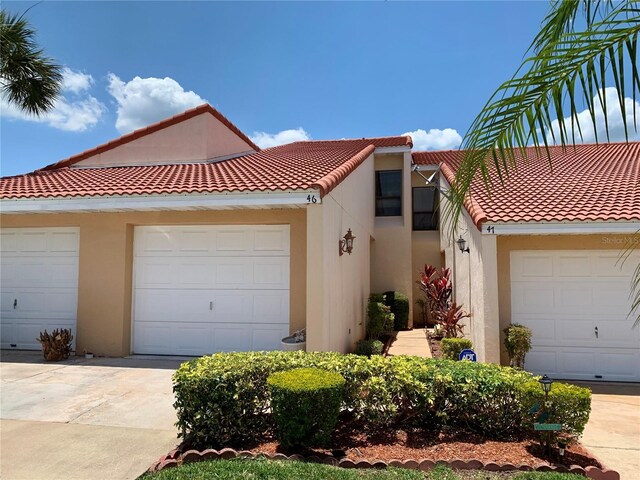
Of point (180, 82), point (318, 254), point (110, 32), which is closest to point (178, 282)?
point (318, 254)

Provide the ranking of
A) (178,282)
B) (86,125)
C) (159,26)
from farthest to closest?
(86,125), (159,26), (178,282)

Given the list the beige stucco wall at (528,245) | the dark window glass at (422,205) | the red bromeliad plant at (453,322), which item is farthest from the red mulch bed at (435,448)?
the dark window glass at (422,205)

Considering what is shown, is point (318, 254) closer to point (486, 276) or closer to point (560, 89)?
point (486, 276)

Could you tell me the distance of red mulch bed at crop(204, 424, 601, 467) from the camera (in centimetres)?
424

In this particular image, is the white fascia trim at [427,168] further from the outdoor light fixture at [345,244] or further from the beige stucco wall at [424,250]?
the outdoor light fixture at [345,244]

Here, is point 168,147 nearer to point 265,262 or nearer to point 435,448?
point 265,262

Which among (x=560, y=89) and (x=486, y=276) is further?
(x=486, y=276)

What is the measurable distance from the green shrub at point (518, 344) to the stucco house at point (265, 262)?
0.27m

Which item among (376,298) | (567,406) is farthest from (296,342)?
(376,298)

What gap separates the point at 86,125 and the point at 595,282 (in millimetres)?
16028

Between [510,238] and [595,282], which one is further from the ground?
[510,238]

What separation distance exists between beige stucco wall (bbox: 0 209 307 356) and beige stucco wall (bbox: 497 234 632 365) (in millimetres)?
4694

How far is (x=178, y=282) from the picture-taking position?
9.73 m

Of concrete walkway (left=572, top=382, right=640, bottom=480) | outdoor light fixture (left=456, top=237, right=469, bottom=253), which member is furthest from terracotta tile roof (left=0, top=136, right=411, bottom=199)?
concrete walkway (left=572, top=382, right=640, bottom=480)
